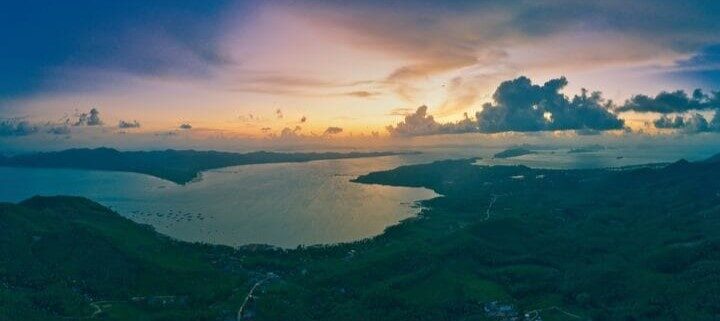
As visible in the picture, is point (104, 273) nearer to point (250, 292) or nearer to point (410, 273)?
point (250, 292)

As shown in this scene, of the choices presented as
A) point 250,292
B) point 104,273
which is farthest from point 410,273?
point 104,273

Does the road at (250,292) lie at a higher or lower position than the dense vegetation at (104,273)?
lower

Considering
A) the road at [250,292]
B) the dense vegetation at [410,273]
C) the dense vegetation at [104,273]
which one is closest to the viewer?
the road at [250,292]

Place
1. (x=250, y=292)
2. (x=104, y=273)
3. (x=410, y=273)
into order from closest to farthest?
→ 1. (x=250, y=292)
2. (x=104, y=273)
3. (x=410, y=273)

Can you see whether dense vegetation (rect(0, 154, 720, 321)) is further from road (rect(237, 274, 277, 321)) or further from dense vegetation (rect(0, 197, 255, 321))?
road (rect(237, 274, 277, 321))

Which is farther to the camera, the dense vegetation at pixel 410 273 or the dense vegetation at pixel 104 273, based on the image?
the dense vegetation at pixel 410 273

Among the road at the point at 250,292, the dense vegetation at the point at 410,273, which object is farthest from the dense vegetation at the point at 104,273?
the road at the point at 250,292

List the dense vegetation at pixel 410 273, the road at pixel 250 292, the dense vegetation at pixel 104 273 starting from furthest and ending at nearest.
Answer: the dense vegetation at pixel 410 273, the dense vegetation at pixel 104 273, the road at pixel 250 292

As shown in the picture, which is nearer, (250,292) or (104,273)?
(250,292)

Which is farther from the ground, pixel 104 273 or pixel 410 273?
pixel 104 273

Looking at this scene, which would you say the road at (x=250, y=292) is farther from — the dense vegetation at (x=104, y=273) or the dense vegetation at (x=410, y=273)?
the dense vegetation at (x=104, y=273)
